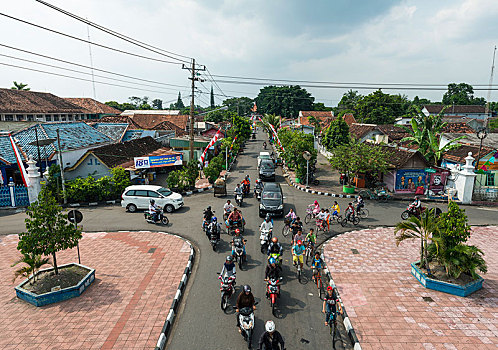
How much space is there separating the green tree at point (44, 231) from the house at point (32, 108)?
2776 centimetres

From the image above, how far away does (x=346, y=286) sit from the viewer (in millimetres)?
10102

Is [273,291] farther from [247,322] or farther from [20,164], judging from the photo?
[20,164]

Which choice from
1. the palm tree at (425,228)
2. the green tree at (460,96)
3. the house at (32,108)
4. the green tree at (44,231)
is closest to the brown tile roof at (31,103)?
the house at (32,108)

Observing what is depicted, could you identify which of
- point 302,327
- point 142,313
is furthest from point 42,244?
point 302,327

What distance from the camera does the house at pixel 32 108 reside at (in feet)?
107

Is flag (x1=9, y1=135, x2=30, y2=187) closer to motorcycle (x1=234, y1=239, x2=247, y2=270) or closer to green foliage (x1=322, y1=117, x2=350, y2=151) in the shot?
motorcycle (x1=234, y1=239, x2=247, y2=270)

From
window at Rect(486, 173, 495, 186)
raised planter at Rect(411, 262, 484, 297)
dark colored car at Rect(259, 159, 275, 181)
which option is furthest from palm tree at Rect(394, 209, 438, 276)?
dark colored car at Rect(259, 159, 275, 181)

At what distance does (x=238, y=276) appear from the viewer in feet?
35.0

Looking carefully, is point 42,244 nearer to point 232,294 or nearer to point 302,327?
point 232,294

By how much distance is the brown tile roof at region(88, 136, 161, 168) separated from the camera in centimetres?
2332

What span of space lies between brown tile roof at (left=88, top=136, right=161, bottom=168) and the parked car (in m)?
6.27

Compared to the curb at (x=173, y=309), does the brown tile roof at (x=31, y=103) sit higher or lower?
higher

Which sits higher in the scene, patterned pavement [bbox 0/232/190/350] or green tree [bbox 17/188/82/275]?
green tree [bbox 17/188/82/275]

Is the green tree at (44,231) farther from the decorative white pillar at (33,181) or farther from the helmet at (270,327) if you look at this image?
the decorative white pillar at (33,181)
